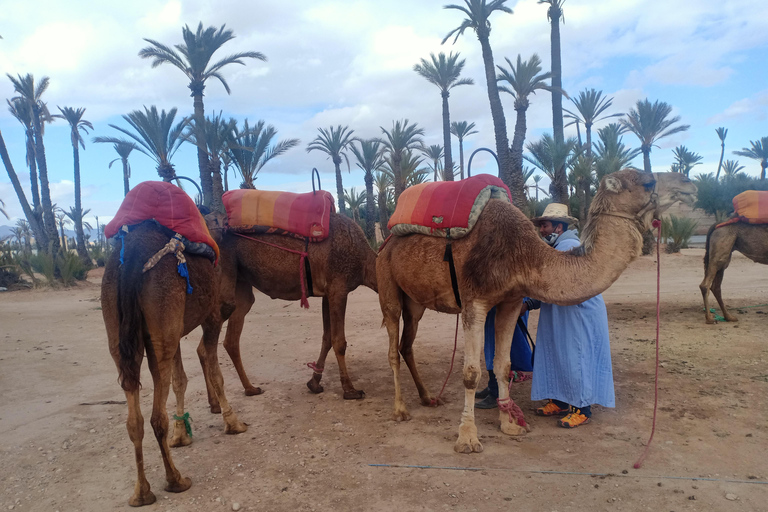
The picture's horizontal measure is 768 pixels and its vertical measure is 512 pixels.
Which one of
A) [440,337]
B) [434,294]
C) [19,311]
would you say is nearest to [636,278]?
[440,337]

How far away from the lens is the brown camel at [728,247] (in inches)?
319

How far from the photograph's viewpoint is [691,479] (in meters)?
3.27

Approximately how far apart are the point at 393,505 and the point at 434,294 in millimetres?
1935

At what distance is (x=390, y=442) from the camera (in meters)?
4.24

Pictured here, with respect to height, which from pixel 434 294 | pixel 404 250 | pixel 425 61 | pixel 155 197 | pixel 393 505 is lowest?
pixel 393 505

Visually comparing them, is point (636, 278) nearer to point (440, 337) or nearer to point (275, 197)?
point (440, 337)

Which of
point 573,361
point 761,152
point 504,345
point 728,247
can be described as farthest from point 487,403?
point 761,152

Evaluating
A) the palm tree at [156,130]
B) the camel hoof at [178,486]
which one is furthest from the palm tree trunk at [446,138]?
the camel hoof at [178,486]

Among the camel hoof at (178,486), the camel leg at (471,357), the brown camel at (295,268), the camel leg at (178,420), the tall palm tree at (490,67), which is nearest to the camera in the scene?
the camel hoof at (178,486)

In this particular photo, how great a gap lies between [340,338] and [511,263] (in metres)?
2.30

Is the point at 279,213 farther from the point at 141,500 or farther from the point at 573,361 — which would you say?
the point at 573,361

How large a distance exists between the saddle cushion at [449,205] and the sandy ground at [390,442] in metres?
1.82

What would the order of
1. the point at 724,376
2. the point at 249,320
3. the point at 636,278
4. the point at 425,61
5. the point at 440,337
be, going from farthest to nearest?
1. the point at 425,61
2. the point at 636,278
3. the point at 249,320
4. the point at 440,337
5. the point at 724,376

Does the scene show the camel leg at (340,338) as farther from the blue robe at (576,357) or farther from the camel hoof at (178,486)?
the camel hoof at (178,486)
